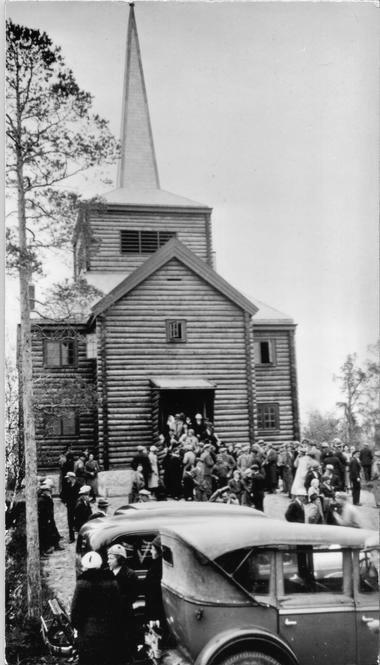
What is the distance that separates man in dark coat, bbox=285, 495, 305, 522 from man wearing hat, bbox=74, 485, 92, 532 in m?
1.71

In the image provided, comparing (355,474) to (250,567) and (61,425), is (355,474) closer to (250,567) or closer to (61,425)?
(250,567)

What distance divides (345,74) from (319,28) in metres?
0.43

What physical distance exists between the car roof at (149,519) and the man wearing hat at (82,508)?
131 millimetres

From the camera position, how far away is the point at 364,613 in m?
4.03

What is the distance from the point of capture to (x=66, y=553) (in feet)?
16.5

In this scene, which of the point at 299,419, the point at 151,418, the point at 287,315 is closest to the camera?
the point at 287,315

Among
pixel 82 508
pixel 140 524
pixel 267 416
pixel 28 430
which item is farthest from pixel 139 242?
pixel 140 524

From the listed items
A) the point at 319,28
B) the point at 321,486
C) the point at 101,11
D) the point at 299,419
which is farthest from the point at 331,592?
the point at 101,11

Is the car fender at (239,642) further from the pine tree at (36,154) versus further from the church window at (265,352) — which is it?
the church window at (265,352)

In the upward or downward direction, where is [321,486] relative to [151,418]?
downward

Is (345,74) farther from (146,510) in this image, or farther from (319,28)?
(146,510)

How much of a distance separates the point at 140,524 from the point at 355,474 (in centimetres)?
173

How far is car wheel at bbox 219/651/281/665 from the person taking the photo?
3836 mm

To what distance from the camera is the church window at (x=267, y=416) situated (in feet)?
22.0
